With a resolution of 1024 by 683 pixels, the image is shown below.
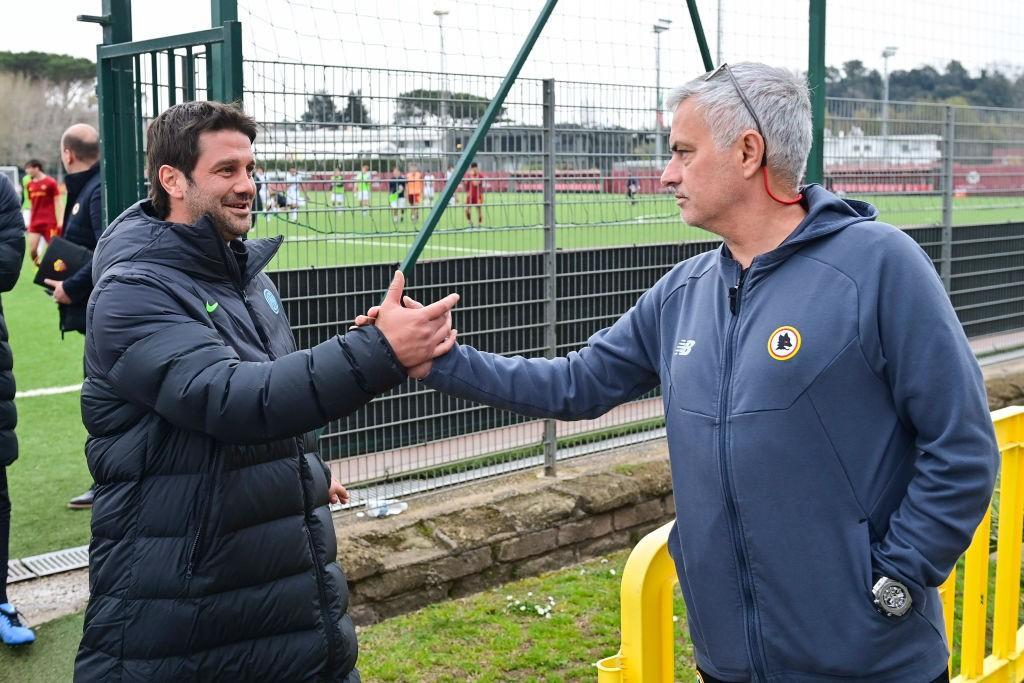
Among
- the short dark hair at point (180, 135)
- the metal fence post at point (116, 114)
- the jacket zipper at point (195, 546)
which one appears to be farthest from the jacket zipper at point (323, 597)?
the metal fence post at point (116, 114)

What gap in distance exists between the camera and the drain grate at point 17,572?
17.3ft

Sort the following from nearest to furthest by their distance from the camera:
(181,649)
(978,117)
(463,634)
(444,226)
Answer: (181,649) → (463,634) → (444,226) → (978,117)

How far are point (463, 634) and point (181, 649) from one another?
255cm

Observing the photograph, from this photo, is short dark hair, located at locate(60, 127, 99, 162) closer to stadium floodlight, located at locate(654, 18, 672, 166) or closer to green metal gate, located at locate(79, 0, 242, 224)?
green metal gate, located at locate(79, 0, 242, 224)

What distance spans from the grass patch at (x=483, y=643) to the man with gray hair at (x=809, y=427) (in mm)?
2361

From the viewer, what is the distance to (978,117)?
32.2 feet

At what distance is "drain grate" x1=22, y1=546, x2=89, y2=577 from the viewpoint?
5.39 meters

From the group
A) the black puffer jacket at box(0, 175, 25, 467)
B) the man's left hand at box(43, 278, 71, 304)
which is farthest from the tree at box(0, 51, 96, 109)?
the black puffer jacket at box(0, 175, 25, 467)

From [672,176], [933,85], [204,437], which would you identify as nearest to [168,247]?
[204,437]

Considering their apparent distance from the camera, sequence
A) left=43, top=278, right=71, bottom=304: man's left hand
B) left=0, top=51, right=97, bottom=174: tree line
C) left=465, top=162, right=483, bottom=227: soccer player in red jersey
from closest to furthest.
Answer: left=465, top=162, right=483, bottom=227: soccer player in red jersey, left=43, top=278, right=71, bottom=304: man's left hand, left=0, top=51, right=97, bottom=174: tree line

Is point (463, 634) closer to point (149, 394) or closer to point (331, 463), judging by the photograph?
point (331, 463)

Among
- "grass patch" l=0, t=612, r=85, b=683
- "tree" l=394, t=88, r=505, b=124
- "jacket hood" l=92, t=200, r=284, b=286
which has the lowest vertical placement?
"grass patch" l=0, t=612, r=85, b=683

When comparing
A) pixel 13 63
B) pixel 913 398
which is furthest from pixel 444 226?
pixel 13 63

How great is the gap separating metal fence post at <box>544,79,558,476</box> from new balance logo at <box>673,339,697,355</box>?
3.90 m
